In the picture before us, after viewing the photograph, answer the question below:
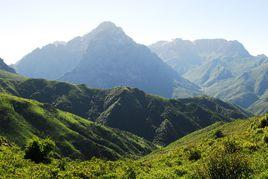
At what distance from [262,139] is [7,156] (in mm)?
37258

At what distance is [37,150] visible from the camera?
62375 mm

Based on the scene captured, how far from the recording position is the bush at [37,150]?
61.2 meters

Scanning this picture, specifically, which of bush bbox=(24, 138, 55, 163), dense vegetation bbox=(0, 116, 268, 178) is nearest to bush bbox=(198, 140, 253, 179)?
dense vegetation bbox=(0, 116, 268, 178)

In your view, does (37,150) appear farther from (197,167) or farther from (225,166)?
(225,166)

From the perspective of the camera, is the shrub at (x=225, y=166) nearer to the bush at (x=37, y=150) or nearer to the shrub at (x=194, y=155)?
the shrub at (x=194, y=155)

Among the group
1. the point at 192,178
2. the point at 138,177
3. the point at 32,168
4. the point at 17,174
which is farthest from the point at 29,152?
the point at 192,178

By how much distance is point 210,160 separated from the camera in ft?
102

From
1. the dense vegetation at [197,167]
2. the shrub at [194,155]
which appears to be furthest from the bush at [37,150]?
the shrub at [194,155]

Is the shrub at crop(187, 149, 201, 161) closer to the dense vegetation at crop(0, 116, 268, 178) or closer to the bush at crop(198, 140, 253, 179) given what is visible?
the dense vegetation at crop(0, 116, 268, 178)

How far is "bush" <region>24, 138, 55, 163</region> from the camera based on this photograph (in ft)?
201

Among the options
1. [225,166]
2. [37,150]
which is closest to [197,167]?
[225,166]

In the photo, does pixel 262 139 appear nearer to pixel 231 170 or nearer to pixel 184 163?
pixel 184 163

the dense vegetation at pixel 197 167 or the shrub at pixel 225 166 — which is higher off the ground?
the shrub at pixel 225 166

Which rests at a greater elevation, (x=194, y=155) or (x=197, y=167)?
(x=197, y=167)
